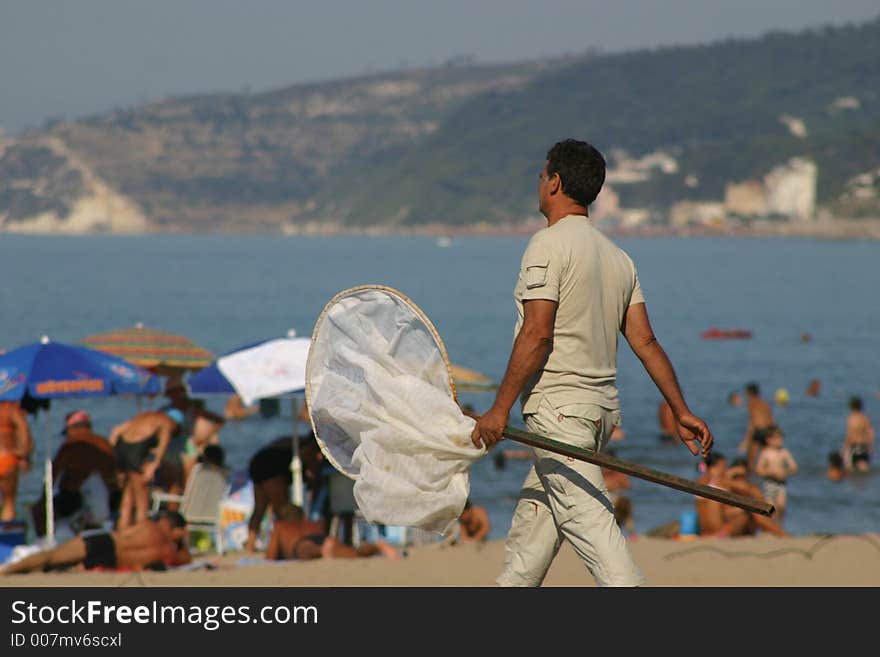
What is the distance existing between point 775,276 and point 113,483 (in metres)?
123

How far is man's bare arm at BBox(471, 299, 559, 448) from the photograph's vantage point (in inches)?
203

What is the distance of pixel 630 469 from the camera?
5188 mm

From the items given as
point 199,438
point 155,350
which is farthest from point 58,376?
point 155,350

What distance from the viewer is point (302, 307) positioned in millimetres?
85438

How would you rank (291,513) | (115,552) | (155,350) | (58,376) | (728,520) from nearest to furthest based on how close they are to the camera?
(115,552)
(291,513)
(58,376)
(728,520)
(155,350)

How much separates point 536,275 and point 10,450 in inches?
307

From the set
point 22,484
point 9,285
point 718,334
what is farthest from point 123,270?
point 22,484

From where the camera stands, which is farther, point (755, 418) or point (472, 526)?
point (755, 418)

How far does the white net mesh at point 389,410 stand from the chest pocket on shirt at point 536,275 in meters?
0.50

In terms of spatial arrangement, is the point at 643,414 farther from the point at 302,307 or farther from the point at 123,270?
the point at 123,270

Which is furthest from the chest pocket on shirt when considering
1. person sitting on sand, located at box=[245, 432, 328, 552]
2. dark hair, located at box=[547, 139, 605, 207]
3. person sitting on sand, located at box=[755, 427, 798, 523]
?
person sitting on sand, located at box=[755, 427, 798, 523]

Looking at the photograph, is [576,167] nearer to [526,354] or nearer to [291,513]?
[526,354]

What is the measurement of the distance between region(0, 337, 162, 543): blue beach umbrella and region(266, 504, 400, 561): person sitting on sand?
1864 millimetres
